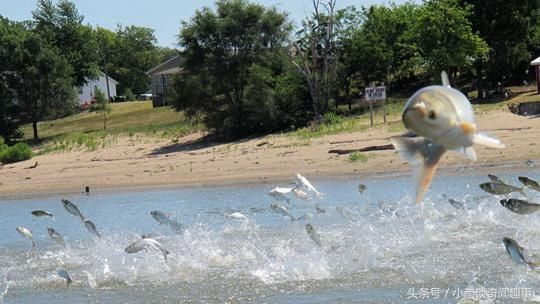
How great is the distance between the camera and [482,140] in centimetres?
405

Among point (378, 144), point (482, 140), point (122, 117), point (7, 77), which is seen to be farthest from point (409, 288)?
point (122, 117)

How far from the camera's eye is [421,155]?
4.26 metres

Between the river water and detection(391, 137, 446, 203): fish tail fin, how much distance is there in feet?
15.3

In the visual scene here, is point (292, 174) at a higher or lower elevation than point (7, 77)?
lower

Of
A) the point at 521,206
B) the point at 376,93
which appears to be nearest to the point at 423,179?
the point at 521,206

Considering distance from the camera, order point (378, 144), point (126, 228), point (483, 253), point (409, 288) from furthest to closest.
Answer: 1. point (378, 144)
2. point (126, 228)
3. point (483, 253)
4. point (409, 288)

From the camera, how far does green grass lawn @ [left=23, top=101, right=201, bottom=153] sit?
136ft

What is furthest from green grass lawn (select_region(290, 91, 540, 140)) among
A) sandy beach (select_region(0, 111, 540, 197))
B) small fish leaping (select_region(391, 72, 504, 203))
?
small fish leaping (select_region(391, 72, 504, 203))

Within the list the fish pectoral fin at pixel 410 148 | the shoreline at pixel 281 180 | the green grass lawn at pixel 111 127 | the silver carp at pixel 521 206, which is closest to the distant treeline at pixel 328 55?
the green grass lawn at pixel 111 127

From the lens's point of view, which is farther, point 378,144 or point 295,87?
A: point 295,87

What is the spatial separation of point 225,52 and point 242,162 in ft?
44.8

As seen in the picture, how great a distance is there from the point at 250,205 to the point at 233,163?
30.5 ft

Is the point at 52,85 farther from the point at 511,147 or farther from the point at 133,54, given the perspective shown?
the point at 133,54

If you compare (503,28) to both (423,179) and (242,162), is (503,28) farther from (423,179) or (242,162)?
(423,179)
